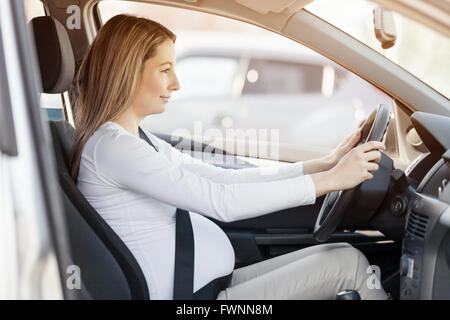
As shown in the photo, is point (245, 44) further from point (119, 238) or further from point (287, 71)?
point (119, 238)

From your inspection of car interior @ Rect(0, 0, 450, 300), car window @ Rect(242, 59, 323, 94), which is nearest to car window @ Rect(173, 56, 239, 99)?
car window @ Rect(242, 59, 323, 94)

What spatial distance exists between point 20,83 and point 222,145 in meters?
1.72

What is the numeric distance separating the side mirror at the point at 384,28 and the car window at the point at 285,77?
4.40 m

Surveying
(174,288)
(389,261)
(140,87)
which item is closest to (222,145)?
(389,261)

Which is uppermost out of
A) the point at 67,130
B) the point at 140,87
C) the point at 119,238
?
A: the point at 140,87

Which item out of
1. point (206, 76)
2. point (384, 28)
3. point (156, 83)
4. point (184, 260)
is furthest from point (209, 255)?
point (206, 76)

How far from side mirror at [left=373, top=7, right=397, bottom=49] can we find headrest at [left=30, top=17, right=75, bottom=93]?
962 millimetres

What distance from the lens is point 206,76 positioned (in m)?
6.11

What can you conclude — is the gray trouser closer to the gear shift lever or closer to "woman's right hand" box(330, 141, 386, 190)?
the gear shift lever

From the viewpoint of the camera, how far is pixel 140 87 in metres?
1.58

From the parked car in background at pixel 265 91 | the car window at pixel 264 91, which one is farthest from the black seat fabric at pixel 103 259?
the parked car in background at pixel 265 91

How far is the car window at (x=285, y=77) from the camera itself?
21.1ft

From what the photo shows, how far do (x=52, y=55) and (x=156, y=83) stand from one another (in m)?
0.27

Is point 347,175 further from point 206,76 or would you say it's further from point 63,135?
point 206,76
